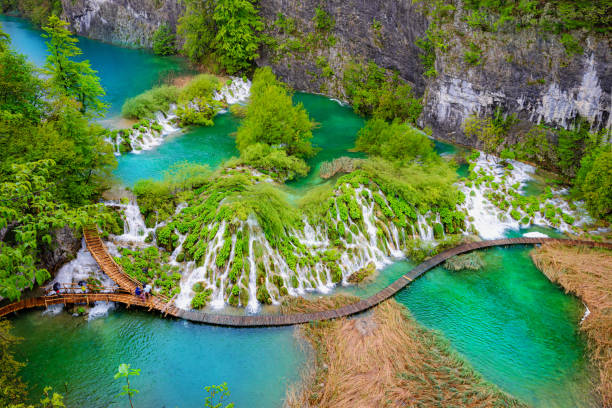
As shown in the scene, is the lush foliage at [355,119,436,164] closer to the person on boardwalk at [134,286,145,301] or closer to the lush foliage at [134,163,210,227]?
the lush foliage at [134,163,210,227]

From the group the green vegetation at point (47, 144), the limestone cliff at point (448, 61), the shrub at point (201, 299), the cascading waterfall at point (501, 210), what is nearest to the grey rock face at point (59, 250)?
the green vegetation at point (47, 144)

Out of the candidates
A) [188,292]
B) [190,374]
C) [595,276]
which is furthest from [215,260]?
[595,276]

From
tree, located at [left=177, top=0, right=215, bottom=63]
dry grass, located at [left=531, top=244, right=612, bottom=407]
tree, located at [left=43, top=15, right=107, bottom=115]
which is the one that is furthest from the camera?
tree, located at [left=177, top=0, right=215, bottom=63]

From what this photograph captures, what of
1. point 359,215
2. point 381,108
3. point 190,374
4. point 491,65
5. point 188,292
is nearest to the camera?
point 190,374

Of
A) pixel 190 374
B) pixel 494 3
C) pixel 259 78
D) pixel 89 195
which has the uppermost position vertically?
pixel 494 3

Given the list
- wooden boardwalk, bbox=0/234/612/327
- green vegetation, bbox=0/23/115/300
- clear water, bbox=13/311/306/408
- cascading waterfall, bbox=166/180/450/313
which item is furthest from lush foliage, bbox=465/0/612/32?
green vegetation, bbox=0/23/115/300

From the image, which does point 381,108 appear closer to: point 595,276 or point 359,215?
point 359,215

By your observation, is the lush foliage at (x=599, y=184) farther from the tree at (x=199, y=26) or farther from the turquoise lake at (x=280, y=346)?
the tree at (x=199, y=26)
